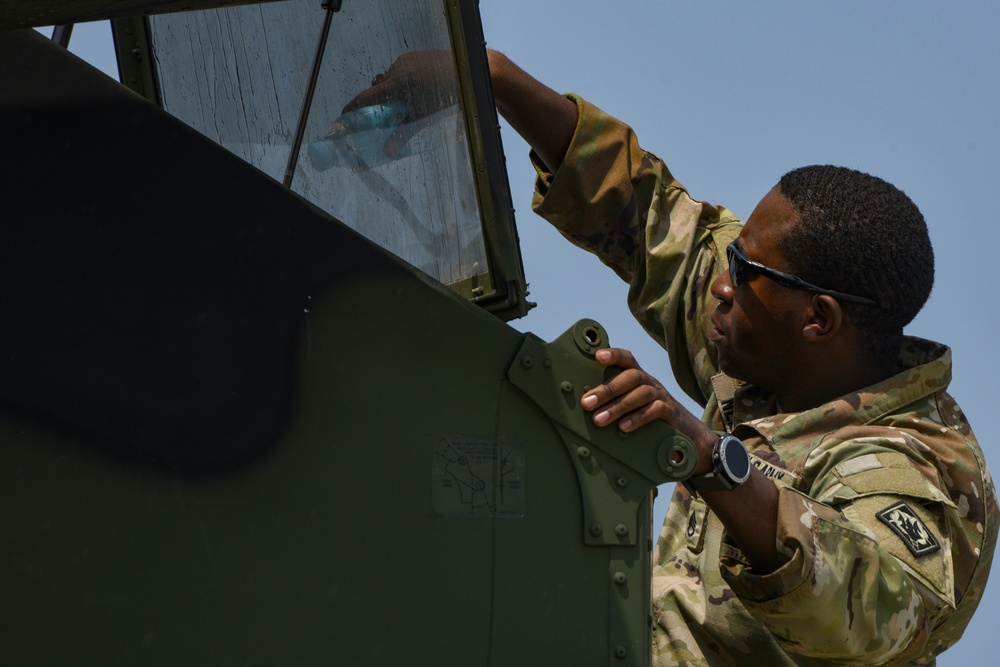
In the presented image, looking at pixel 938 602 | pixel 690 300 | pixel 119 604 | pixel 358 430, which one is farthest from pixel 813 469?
pixel 119 604

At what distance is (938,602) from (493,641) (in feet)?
3.07

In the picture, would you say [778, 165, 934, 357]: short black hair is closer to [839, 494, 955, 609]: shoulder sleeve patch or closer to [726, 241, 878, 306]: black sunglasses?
[726, 241, 878, 306]: black sunglasses

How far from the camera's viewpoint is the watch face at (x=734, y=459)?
2330 millimetres

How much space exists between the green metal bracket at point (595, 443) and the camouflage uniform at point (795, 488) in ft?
1.05

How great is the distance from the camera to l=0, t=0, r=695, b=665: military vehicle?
1.99 metres

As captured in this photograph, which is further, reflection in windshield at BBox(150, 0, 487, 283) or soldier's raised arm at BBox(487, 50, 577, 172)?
soldier's raised arm at BBox(487, 50, 577, 172)

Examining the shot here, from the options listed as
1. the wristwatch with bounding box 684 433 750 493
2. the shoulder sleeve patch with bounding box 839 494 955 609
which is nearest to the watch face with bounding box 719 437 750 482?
the wristwatch with bounding box 684 433 750 493

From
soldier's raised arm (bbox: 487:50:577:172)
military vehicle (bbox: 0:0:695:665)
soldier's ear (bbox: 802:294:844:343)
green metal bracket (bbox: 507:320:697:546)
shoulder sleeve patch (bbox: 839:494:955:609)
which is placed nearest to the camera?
military vehicle (bbox: 0:0:695:665)

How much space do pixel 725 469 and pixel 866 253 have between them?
937 millimetres

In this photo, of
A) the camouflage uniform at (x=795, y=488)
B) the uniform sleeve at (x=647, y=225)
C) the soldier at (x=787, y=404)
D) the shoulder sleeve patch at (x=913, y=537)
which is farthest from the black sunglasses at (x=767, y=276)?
the shoulder sleeve patch at (x=913, y=537)

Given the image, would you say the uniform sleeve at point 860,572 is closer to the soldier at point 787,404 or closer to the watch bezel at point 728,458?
the soldier at point 787,404

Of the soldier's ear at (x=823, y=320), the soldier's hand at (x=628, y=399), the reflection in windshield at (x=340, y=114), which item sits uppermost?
the reflection in windshield at (x=340, y=114)

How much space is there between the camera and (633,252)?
3682 mm

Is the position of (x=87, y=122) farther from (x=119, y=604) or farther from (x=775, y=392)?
(x=775, y=392)
